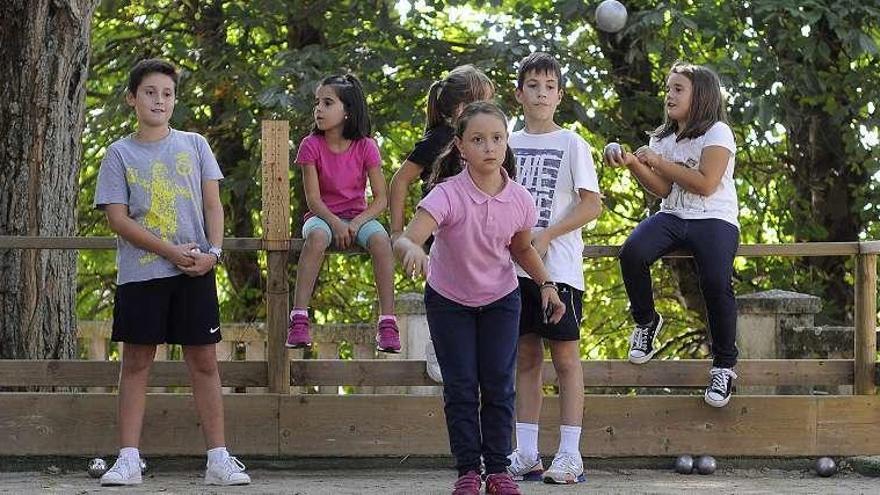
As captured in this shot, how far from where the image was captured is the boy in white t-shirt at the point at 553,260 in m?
6.25

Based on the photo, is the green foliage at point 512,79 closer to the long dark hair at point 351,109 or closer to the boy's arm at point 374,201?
the long dark hair at point 351,109

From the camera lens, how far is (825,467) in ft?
22.6

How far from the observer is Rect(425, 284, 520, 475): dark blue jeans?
5508mm

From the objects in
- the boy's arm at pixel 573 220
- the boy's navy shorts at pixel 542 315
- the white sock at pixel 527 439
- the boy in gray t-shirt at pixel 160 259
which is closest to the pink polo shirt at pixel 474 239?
the boy's arm at pixel 573 220

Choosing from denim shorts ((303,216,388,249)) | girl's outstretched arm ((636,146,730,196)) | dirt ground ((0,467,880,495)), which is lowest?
dirt ground ((0,467,880,495))

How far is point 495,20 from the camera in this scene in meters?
10.5

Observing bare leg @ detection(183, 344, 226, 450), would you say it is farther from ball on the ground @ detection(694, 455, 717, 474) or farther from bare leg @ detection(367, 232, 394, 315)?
ball on the ground @ detection(694, 455, 717, 474)

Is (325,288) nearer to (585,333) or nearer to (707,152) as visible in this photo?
(585,333)

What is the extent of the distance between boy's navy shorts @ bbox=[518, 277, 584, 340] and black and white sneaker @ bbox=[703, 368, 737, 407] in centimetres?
73

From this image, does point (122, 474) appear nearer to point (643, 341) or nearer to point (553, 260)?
point (553, 260)

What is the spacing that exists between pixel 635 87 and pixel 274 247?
4840 millimetres

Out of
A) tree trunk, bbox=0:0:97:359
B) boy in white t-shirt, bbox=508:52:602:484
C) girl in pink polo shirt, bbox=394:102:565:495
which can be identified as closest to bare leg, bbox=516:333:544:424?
boy in white t-shirt, bbox=508:52:602:484

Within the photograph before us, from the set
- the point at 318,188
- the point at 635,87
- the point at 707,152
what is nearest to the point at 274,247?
the point at 318,188

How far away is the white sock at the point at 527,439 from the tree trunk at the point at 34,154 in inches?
92.6
